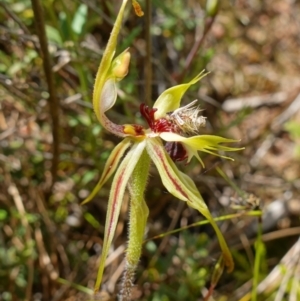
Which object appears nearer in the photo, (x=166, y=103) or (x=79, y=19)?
(x=166, y=103)

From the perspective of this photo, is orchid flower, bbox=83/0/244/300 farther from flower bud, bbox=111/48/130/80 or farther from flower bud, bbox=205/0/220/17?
flower bud, bbox=205/0/220/17

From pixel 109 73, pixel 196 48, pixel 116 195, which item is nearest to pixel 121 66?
pixel 109 73

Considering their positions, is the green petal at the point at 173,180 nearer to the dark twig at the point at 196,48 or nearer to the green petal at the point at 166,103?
the green petal at the point at 166,103

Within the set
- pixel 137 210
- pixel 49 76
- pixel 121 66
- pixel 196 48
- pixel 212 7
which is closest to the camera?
pixel 121 66

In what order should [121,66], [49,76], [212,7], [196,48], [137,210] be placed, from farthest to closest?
[196,48] → [212,7] → [49,76] → [137,210] → [121,66]

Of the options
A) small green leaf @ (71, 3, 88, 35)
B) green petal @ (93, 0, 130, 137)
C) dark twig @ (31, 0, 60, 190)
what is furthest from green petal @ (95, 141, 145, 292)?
small green leaf @ (71, 3, 88, 35)

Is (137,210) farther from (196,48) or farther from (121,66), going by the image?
(196,48)

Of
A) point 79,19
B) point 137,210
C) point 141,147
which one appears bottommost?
point 137,210

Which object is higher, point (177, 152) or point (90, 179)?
point (177, 152)
